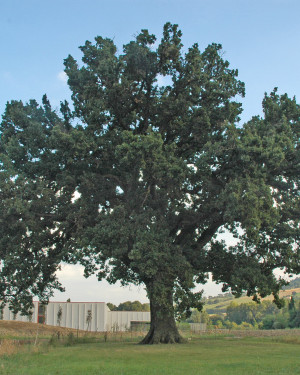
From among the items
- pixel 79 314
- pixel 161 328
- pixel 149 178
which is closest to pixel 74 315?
pixel 79 314

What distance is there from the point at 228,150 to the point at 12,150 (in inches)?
555

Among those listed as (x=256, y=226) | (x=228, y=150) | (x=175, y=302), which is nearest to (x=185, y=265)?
(x=175, y=302)

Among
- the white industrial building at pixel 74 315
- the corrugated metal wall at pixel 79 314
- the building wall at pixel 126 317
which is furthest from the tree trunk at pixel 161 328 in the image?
the building wall at pixel 126 317

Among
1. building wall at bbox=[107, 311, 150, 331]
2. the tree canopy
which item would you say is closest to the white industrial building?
building wall at bbox=[107, 311, 150, 331]

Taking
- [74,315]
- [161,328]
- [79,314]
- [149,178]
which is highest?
[149,178]

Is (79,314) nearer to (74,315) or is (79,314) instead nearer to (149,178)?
(74,315)

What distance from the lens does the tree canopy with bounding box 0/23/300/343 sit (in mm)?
→ 25312

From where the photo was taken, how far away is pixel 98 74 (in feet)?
91.1

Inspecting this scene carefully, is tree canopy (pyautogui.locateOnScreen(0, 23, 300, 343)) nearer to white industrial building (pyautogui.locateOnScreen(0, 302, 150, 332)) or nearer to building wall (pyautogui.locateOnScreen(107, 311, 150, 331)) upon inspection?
white industrial building (pyautogui.locateOnScreen(0, 302, 150, 332))

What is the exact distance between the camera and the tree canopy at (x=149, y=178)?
25.3 m

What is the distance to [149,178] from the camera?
86.4ft

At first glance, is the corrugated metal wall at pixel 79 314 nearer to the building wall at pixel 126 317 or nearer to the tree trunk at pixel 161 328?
the building wall at pixel 126 317

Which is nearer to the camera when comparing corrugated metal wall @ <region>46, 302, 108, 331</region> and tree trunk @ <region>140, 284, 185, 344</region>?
tree trunk @ <region>140, 284, 185, 344</region>

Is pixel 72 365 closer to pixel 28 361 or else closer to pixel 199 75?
pixel 28 361
